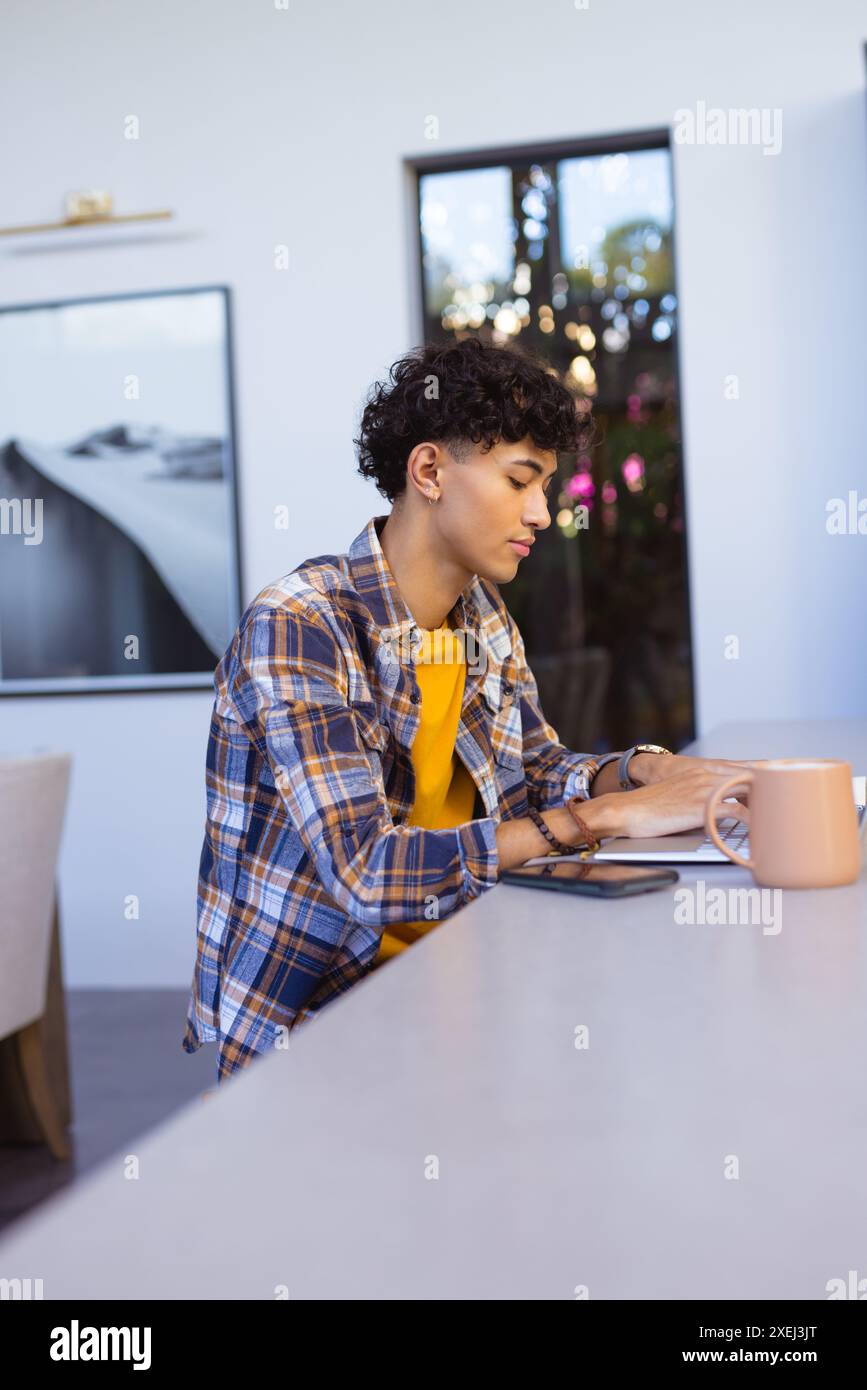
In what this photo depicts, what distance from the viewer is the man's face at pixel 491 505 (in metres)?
1.62

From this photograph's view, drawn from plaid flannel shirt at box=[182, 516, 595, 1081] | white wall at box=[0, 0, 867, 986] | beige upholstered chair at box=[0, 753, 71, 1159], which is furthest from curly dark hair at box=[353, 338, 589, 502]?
white wall at box=[0, 0, 867, 986]

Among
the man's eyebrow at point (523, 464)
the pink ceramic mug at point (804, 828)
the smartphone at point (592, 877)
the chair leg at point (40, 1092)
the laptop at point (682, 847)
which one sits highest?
→ the man's eyebrow at point (523, 464)

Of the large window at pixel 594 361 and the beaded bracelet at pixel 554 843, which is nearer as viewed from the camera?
the beaded bracelet at pixel 554 843

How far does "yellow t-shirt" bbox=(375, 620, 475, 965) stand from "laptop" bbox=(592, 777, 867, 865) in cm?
25

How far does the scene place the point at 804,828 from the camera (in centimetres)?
113

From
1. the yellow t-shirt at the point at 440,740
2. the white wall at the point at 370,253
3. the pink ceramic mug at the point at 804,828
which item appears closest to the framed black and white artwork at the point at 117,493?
the white wall at the point at 370,253

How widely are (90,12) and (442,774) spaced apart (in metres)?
3.10

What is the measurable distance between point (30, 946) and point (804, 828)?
2047 mm

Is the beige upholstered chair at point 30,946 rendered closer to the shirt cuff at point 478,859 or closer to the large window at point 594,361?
the large window at point 594,361

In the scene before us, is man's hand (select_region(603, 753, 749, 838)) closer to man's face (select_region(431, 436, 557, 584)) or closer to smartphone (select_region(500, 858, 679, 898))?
smartphone (select_region(500, 858, 679, 898))

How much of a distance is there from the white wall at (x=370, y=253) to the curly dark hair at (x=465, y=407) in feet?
6.01

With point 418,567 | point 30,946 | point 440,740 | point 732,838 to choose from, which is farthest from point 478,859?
point 30,946

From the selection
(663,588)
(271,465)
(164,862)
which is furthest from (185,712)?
(663,588)
